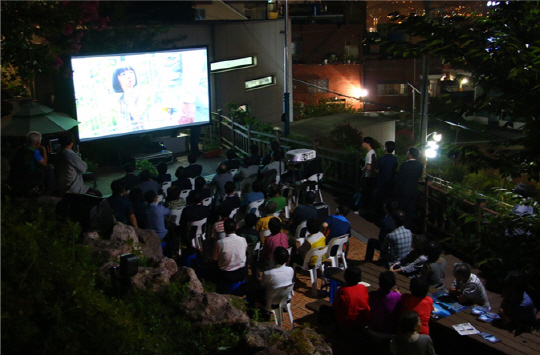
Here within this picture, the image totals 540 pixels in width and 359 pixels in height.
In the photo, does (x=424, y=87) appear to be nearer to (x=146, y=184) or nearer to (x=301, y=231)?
(x=301, y=231)

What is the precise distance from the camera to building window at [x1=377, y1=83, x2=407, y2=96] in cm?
4162

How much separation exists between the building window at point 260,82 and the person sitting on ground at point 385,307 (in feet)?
51.5

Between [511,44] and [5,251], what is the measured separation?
14.7ft

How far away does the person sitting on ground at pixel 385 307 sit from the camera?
572 cm

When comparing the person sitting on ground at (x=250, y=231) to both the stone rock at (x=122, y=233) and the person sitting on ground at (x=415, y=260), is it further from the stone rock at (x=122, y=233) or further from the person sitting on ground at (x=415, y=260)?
the person sitting on ground at (x=415, y=260)

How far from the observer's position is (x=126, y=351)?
14.5 ft

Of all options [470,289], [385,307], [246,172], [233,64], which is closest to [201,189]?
[246,172]

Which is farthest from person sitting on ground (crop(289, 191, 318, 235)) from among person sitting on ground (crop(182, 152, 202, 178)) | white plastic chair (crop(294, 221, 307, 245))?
person sitting on ground (crop(182, 152, 202, 178))

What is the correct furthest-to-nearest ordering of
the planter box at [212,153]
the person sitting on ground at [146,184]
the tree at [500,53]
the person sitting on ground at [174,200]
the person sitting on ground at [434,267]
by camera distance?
the planter box at [212,153] → the person sitting on ground at [146,184] → the person sitting on ground at [174,200] → the person sitting on ground at [434,267] → the tree at [500,53]

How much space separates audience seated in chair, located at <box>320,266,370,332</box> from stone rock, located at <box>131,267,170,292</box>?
6.19ft

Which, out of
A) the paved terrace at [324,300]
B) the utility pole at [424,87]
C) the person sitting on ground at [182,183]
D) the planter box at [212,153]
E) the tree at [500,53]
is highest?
the tree at [500,53]

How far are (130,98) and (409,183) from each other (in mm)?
7185

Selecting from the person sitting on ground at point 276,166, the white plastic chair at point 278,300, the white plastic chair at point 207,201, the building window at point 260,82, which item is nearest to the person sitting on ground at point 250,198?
the white plastic chair at point 207,201

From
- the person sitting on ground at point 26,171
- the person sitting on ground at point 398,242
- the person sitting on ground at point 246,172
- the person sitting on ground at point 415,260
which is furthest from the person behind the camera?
the person sitting on ground at point 246,172
